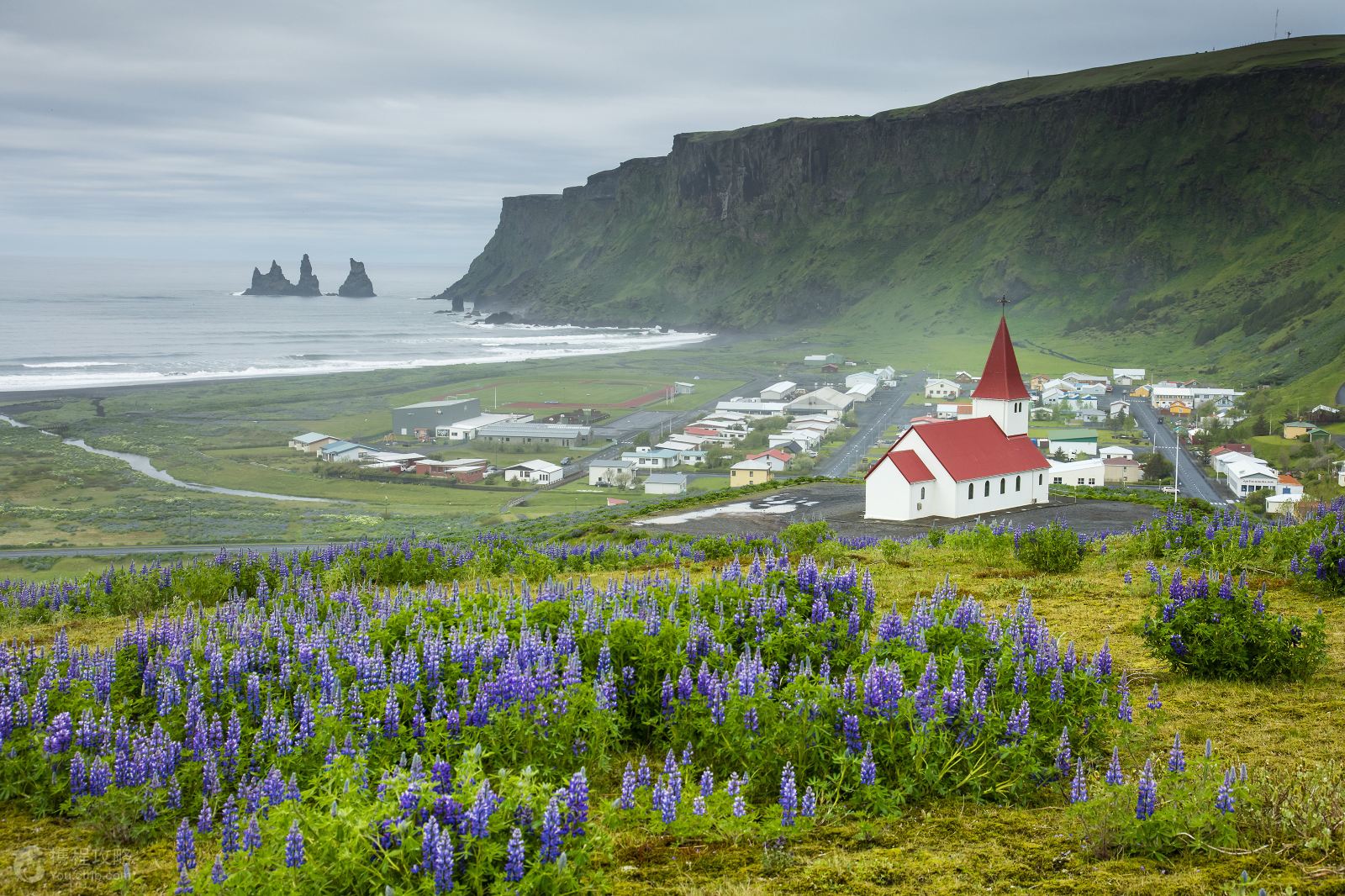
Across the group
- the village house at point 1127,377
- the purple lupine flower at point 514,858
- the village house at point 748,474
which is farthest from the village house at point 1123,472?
the purple lupine flower at point 514,858

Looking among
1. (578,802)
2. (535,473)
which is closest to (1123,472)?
(535,473)

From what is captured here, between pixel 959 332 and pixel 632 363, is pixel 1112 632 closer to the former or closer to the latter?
pixel 632 363

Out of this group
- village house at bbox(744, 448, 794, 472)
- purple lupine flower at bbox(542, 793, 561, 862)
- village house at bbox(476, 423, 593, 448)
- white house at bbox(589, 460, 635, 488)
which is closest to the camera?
purple lupine flower at bbox(542, 793, 561, 862)


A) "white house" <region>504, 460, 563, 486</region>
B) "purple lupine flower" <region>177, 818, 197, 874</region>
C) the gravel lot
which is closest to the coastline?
"white house" <region>504, 460, 563, 486</region>

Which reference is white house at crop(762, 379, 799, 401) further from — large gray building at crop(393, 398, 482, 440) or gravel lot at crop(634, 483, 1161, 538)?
gravel lot at crop(634, 483, 1161, 538)

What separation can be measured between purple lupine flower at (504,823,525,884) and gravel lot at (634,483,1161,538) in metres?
24.6

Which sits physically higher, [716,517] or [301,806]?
[301,806]

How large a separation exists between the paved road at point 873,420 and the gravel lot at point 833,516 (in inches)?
1091

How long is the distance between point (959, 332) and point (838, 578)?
A: 16147 cm

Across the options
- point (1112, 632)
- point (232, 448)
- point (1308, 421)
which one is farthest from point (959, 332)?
point (1112, 632)

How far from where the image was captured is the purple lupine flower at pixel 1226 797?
5.20m

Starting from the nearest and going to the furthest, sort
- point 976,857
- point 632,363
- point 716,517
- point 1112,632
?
point 976,857 → point 1112,632 → point 716,517 → point 632,363

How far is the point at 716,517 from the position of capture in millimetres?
32875

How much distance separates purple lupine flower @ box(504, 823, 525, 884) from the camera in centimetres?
421
